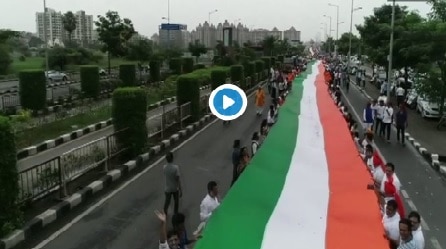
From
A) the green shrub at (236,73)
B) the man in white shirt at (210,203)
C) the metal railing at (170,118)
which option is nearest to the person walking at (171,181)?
the man in white shirt at (210,203)

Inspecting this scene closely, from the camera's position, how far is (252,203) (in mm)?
6098

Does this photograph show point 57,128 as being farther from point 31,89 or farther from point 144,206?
point 144,206

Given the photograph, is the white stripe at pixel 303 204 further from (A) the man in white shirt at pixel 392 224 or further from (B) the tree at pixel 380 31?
(B) the tree at pixel 380 31

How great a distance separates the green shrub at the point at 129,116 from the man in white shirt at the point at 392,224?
28.3ft

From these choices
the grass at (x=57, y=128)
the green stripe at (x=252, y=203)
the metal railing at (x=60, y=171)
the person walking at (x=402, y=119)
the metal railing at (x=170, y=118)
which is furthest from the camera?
the metal railing at (x=170, y=118)

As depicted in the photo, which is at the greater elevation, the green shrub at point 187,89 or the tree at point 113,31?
the tree at point 113,31

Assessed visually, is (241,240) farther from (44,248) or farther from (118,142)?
(118,142)

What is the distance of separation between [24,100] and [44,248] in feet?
50.0

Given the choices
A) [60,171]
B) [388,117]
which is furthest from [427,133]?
[60,171]

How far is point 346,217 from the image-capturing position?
18.5 ft

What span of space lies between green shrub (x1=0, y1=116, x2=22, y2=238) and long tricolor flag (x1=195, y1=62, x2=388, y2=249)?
378 centimetres

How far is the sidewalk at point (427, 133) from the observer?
17025mm

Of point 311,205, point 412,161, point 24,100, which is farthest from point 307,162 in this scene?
point 24,100

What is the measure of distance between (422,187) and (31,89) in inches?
644
